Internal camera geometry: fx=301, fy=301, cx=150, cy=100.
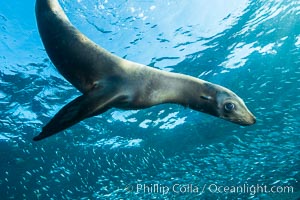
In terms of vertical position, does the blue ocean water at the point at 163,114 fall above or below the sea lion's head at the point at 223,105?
above

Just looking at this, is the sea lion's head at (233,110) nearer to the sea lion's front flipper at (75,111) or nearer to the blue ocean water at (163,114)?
the sea lion's front flipper at (75,111)

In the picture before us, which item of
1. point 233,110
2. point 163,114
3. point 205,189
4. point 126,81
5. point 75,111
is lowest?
point 75,111

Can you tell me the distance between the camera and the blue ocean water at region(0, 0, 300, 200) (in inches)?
360

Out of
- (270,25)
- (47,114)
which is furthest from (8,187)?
(270,25)

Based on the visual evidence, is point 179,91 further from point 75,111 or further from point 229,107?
point 75,111

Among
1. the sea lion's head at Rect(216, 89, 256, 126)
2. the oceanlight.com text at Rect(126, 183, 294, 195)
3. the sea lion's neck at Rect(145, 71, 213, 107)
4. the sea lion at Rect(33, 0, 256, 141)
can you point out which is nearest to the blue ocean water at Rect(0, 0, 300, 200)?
the oceanlight.com text at Rect(126, 183, 294, 195)

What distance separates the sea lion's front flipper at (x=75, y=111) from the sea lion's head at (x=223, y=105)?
86 centimetres

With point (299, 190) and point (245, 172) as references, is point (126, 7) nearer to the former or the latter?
point (245, 172)

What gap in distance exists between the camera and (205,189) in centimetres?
2380

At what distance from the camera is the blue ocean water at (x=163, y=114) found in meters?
9.14

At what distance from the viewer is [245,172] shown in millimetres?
21750

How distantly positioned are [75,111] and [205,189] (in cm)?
2316

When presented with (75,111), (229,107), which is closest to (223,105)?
(229,107)

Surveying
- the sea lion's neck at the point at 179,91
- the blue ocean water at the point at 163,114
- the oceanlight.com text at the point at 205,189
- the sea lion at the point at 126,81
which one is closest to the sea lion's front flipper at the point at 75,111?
the sea lion at the point at 126,81
